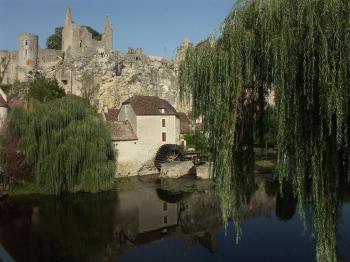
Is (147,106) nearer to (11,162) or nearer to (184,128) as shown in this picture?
(184,128)

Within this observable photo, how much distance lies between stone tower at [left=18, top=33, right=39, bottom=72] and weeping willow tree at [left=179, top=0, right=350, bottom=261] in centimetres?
3563

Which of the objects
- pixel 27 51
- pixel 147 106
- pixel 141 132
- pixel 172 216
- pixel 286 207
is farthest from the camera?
pixel 27 51

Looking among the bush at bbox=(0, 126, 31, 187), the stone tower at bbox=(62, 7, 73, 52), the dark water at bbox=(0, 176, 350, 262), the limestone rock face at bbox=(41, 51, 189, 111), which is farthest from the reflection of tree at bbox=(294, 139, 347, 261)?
the stone tower at bbox=(62, 7, 73, 52)

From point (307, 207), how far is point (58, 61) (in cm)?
3798

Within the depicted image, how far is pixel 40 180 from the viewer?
733 inches

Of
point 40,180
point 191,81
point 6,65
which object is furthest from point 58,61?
point 191,81

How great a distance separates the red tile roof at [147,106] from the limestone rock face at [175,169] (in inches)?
156

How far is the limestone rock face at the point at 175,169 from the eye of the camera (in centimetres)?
2496

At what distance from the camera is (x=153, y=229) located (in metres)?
14.3

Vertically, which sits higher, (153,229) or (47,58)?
(47,58)

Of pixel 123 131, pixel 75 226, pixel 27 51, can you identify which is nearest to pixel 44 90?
pixel 27 51

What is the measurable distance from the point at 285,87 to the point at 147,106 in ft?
68.9

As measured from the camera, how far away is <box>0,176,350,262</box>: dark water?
438 inches

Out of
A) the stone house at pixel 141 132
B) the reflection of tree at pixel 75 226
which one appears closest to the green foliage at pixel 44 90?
the stone house at pixel 141 132
